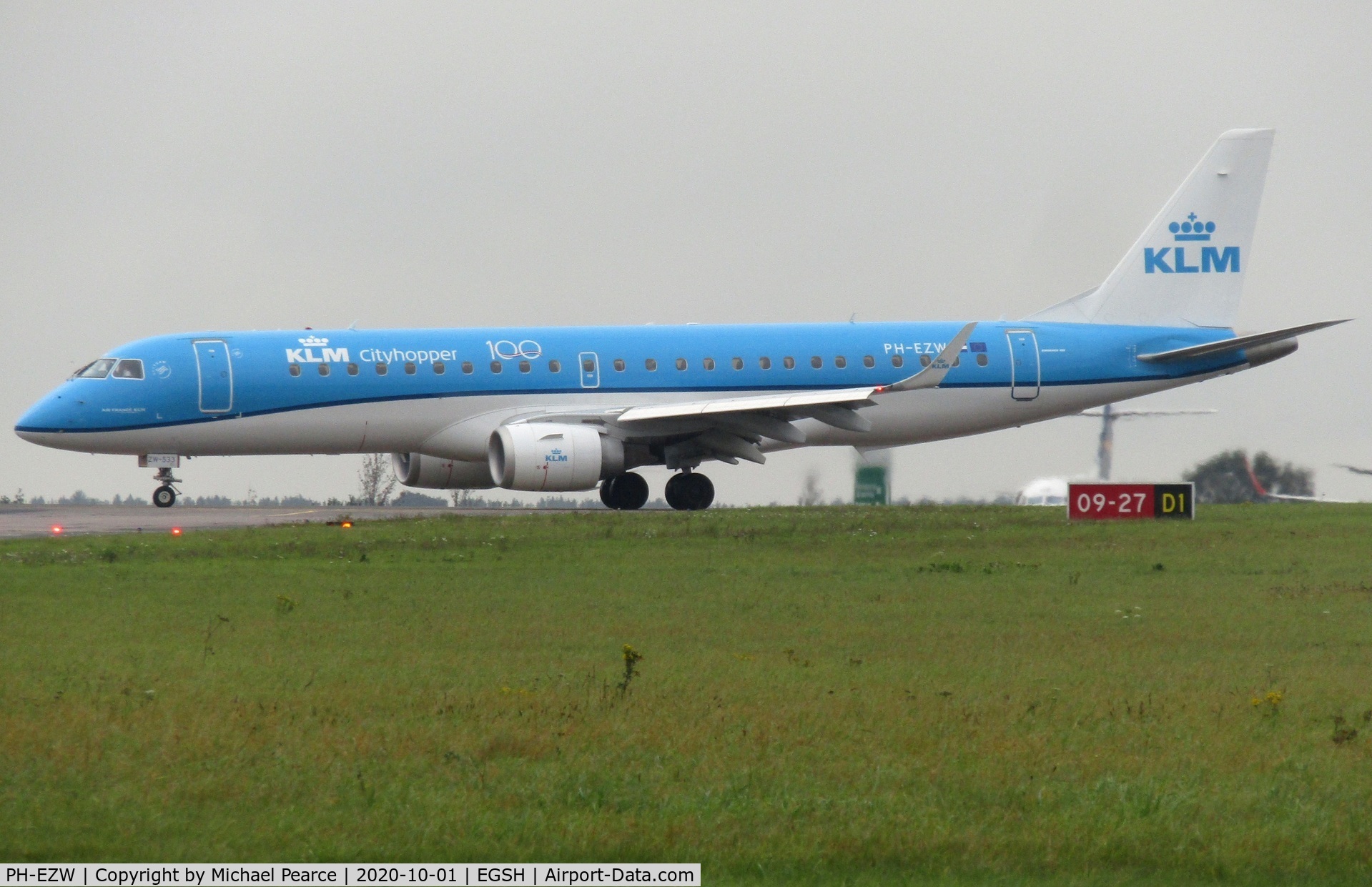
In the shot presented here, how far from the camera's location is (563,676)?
11891 millimetres

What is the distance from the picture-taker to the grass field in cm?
784

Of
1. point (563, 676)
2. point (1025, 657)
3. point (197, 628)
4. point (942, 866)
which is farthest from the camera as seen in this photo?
point (197, 628)

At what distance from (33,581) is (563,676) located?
30.1 ft

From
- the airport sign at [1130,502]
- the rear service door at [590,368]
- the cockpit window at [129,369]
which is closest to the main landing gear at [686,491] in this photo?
the rear service door at [590,368]

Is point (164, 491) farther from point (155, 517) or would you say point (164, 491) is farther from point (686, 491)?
point (686, 491)

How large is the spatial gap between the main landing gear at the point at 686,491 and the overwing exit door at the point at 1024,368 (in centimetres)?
713

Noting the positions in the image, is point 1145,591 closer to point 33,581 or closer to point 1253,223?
point 33,581

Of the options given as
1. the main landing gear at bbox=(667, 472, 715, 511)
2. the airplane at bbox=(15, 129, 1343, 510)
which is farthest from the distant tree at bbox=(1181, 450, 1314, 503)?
the main landing gear at bbox=(667, 472, 715, 511)

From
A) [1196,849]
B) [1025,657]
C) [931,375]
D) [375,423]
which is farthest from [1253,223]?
[1196,849]

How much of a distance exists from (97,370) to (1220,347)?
2355 cm

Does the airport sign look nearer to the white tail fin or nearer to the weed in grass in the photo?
the white tail fin

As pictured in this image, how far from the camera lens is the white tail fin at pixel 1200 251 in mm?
36938

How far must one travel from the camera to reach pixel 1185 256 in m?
37.4

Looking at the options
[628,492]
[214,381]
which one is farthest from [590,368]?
[214,381]
